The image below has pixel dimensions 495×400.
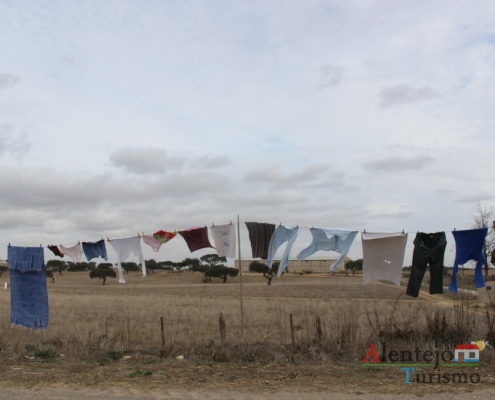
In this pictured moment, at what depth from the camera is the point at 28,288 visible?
13.8m

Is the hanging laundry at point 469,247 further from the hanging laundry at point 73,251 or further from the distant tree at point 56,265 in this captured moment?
the distant tree at point 56,265

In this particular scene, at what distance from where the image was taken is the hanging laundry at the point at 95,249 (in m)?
14.9

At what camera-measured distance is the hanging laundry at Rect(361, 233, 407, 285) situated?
39.4ft

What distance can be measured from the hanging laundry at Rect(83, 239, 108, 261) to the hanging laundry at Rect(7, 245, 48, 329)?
1440 mm

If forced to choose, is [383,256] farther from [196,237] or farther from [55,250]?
[55,250]

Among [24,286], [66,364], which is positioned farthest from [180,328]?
[66,364]

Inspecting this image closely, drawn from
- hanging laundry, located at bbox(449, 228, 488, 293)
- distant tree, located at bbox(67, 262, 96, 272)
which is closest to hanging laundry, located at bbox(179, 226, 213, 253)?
hanging laundry, located at bbox(449, 228, 488, 293)

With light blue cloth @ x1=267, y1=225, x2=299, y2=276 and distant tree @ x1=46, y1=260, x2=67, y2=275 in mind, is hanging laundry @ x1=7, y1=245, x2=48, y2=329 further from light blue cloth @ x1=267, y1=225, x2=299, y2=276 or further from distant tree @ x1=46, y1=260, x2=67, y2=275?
distant tree @ x1=46, y1=260, x2=67, y2=275

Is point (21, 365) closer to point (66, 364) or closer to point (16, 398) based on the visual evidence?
point (66, 364)

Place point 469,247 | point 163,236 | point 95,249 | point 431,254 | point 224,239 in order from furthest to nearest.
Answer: point 95,249 → point 163,236 → point 224,239 → point 431,254 → point 469,247

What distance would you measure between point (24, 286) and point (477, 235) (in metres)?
11.9

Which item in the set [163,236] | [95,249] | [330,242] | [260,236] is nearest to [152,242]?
[163,236]

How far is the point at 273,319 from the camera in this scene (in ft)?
64.4

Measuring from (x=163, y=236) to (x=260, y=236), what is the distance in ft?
9.57
